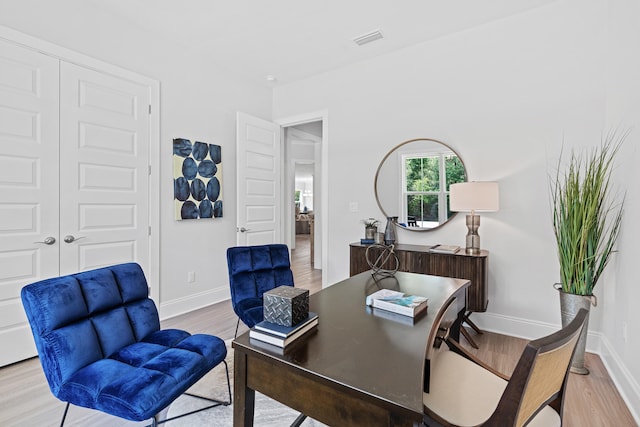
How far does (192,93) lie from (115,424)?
311 cm

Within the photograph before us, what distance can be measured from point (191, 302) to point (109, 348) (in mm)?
2054

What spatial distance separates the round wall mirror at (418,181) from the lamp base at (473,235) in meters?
0.29

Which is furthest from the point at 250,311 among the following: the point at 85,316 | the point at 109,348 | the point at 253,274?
the point at 85,316

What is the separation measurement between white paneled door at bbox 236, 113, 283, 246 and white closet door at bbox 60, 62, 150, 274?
993mm

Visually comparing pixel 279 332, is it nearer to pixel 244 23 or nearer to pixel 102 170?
pixel 102 170

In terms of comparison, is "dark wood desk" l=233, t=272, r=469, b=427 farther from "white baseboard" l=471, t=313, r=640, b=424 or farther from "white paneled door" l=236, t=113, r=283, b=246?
"white paneled door" l=236, t=113, r=283, b=246

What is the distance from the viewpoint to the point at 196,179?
11.8ft

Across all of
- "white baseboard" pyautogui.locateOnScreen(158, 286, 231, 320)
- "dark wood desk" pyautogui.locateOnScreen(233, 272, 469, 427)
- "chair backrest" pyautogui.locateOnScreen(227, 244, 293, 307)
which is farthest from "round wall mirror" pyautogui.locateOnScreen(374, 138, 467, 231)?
"white baseboard" pyautogui.locateOnScreen(158, 286, 231, 320)

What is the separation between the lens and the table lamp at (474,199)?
2.71 meters

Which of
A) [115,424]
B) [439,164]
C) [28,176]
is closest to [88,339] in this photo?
[115,424]

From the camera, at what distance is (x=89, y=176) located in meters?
2.78

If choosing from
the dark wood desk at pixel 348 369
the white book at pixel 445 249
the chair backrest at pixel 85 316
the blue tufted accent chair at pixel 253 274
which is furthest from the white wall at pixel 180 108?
the dark wood desk at pixel 348 369

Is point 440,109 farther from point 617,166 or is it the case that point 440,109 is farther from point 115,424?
point 115,424

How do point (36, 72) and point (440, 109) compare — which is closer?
point (36, 72)
